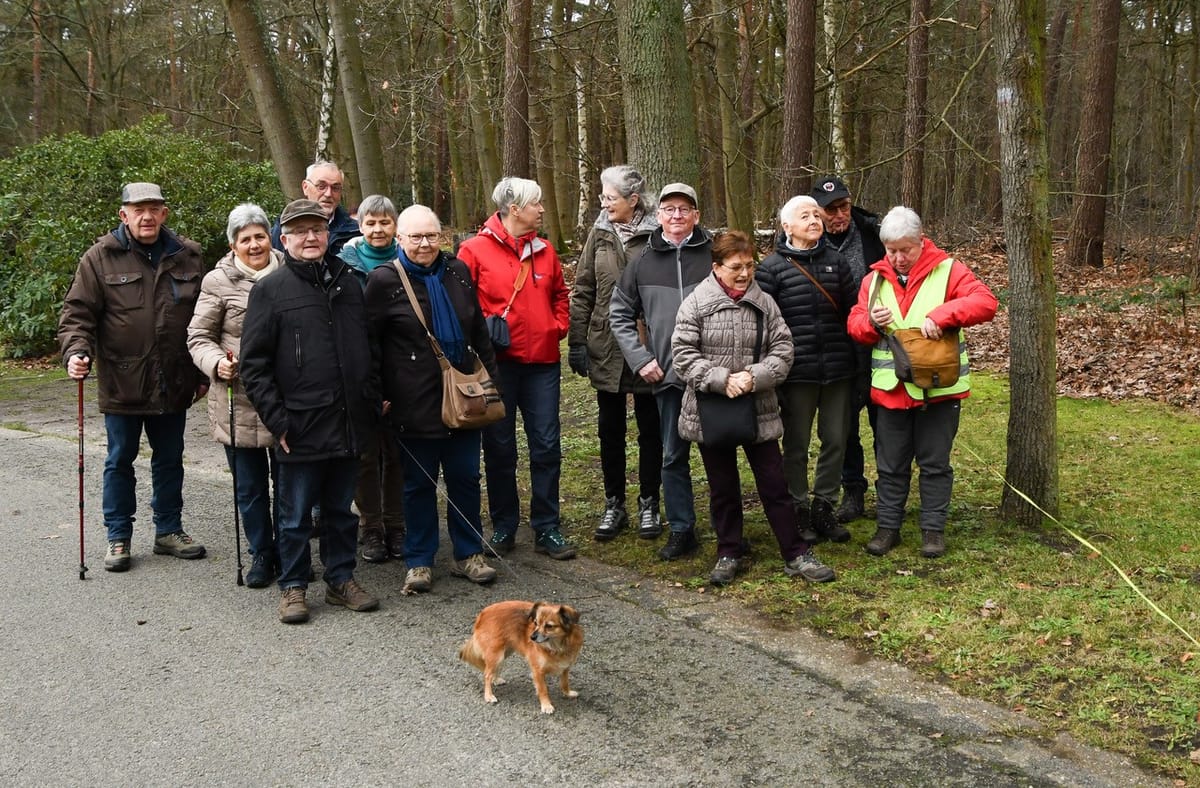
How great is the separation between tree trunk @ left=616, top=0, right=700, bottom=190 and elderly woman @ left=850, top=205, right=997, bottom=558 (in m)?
2.30

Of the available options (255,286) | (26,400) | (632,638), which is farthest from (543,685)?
(26,400)

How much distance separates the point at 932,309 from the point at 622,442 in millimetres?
2060

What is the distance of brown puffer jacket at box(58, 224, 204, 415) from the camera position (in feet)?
19.9

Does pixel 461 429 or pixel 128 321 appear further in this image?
pixel 128 321

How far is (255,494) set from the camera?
577 centimetres

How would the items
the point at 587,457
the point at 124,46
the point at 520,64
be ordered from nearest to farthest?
1. the point at 587,457
2. the point at 520,64
3. the point at 124,46

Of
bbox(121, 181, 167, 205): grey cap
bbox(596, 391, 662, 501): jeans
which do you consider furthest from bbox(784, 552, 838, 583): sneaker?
bbox(121, 181, 167, 205): grey cap

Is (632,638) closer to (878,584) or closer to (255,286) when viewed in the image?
(878,584)

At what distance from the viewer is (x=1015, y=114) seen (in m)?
5.82

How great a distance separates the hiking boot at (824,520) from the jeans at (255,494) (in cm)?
306

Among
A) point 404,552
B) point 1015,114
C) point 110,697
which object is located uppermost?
point 1015,114

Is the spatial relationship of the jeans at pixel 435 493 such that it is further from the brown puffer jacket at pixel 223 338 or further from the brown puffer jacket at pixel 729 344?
the brown puffer jacket at pixel 729 344

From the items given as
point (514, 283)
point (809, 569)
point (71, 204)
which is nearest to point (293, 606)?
point (514, 283)

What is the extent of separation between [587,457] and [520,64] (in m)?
7.14
